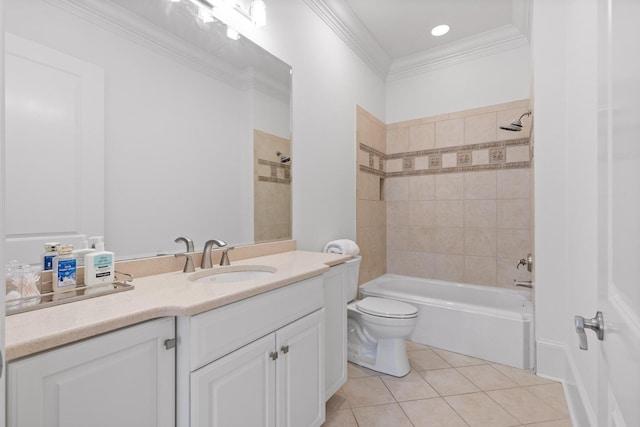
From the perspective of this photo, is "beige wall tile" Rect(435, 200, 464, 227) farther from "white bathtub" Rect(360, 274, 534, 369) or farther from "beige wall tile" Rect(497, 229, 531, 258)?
"white bathtub" Rect(360, 274, 534, 369)

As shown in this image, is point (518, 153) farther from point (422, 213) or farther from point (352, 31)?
point (352, 31)

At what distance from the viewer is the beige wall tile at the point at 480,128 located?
2.93 metres

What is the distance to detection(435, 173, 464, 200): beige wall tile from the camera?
311cm

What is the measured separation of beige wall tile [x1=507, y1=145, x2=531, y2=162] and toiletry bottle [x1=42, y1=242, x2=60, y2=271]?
3.30m

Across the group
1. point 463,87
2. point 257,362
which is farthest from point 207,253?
point 463,87

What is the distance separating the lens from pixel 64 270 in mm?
958

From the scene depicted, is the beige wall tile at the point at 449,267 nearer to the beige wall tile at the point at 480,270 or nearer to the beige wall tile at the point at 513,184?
the beige wall tile at the point at 480,270

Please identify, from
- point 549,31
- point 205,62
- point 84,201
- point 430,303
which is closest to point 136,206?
point 84,201

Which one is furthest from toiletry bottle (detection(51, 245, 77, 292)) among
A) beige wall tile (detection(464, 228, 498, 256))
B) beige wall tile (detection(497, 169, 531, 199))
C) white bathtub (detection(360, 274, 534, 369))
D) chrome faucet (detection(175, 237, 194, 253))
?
beige wall tile (detection(497, 169, 531, 199))

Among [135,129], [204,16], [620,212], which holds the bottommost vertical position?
[620,212]

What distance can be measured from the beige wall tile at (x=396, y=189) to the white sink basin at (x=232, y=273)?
227cm

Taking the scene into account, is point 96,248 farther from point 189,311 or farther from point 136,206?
point 189,311

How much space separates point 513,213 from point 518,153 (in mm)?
558

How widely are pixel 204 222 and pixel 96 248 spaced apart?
52 cm
